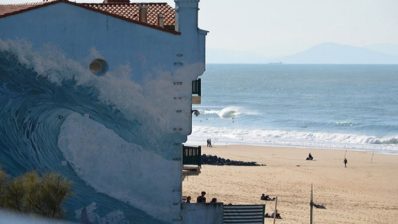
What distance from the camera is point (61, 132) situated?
21562 millimetres

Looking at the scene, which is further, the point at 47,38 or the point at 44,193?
the point at 47,38

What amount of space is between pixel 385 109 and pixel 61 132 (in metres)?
107

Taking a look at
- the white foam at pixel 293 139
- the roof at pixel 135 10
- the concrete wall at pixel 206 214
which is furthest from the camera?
the white foam at pixel 293 139

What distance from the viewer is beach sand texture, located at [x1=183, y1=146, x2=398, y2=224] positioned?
38469 mm

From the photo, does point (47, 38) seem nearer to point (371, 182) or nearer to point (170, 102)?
point (170, 102)

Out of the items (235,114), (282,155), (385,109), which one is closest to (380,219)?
(282,155)

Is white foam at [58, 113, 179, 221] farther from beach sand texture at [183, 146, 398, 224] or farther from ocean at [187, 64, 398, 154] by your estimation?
ocean at [187, 64, 398, 154]

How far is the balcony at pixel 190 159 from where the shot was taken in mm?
23359

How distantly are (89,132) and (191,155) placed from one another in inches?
131

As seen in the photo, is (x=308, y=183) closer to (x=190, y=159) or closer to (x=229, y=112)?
(x=190, y=159)

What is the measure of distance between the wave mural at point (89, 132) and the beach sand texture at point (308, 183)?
12117 mm

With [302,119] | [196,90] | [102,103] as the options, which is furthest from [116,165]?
[302,119]

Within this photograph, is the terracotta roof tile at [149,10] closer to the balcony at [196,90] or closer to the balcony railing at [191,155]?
the balcony at [196,90]

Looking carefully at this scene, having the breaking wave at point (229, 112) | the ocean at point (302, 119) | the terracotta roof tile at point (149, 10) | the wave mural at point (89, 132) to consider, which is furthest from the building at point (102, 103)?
the breaking wave at point (229, 112)
